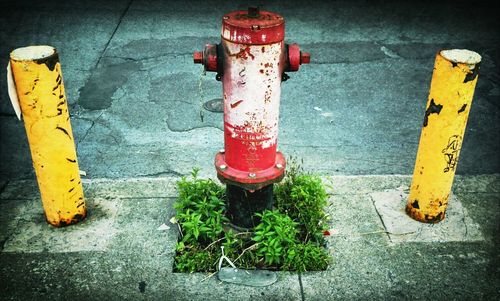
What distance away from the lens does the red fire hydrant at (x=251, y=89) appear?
2.34m

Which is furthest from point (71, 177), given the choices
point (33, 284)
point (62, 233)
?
point (33, 284)

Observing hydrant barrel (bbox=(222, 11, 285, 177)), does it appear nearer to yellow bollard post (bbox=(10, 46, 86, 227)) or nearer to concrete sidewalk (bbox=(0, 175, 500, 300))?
concrete sidewalk (bbox=(0, 175, 500, 300))

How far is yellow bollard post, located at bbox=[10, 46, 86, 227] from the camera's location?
2.66 m

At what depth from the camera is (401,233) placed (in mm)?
3139

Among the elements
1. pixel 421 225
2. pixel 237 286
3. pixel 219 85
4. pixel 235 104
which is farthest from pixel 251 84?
pixel 219 85

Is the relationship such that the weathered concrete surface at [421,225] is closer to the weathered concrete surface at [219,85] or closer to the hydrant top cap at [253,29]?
the weathered concrete surface at [219,85]

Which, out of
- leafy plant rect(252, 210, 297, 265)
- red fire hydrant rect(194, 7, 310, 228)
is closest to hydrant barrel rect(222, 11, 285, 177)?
red fire hydrant rect(194, 7, 310, 228)

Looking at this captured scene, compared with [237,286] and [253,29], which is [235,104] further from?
[237,286]

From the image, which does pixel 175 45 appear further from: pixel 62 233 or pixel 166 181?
pixel 62 233

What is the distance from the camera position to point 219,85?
561 centimetres

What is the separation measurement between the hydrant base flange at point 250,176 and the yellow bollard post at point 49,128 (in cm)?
103

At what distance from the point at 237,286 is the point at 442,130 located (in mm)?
1646

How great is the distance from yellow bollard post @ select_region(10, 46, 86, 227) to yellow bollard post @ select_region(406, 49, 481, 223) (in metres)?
2.36

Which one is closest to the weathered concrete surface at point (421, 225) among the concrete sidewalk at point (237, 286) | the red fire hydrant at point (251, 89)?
the concrete sidewalk at point (237, 286)
